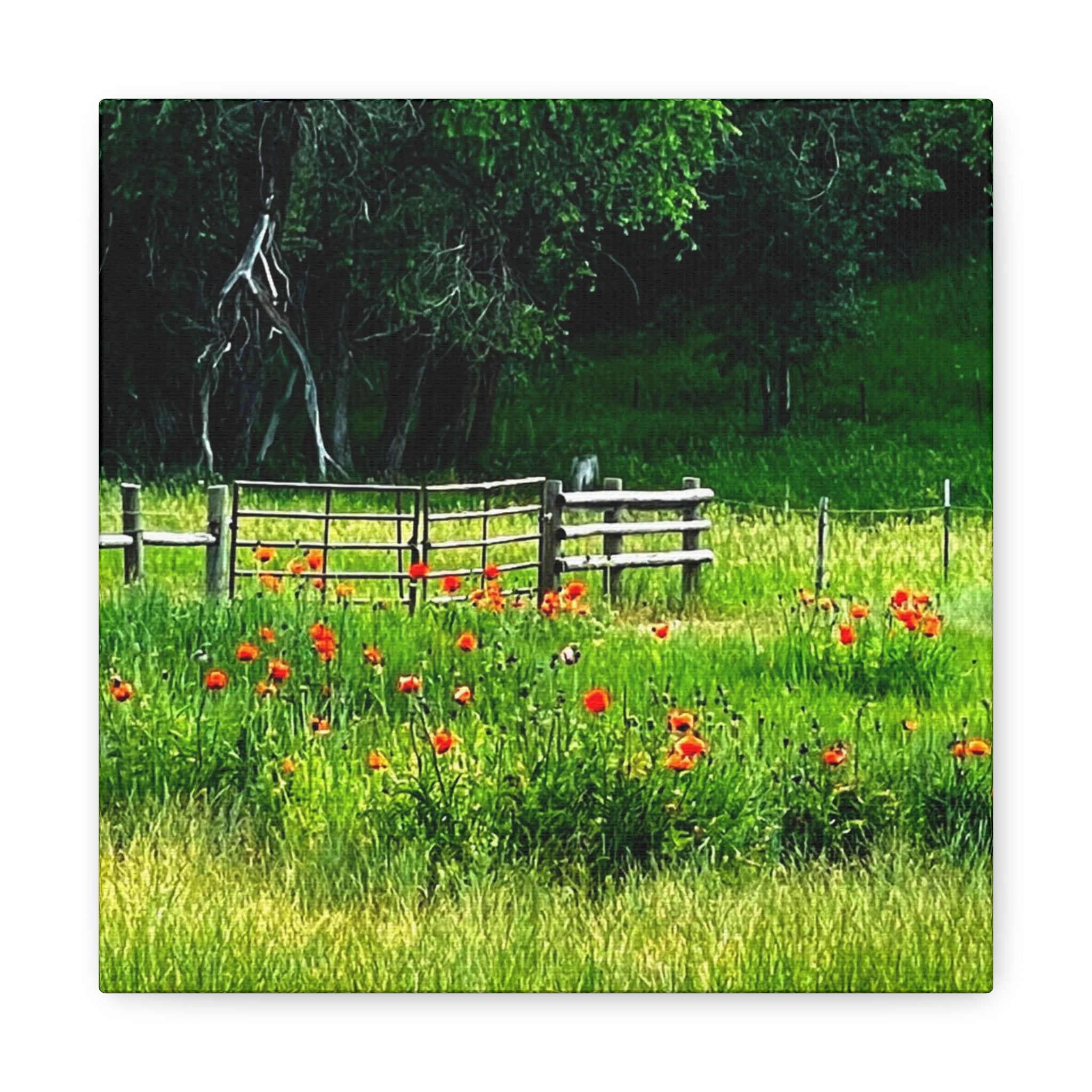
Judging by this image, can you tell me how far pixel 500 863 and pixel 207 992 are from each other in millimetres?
870

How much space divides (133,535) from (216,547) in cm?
24

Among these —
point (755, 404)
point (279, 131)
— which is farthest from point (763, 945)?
point (279, 131)

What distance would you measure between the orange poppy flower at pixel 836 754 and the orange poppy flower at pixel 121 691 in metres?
1.91

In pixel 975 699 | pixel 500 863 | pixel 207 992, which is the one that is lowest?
pixel 207 992

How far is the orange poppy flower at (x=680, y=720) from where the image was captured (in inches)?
206

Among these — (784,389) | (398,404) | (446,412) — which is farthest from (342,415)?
(784,389)

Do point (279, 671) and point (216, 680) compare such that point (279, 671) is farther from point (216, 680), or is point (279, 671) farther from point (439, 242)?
point (439, 242)

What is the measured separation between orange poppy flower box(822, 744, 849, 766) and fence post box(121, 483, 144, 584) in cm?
194

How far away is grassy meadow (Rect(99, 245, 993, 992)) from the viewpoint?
203 inches

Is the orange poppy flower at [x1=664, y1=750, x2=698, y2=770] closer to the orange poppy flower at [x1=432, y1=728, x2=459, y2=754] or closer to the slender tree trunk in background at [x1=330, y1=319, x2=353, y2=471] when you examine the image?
the orange poppy flower at [x1=432, y1=728, x2=459, y2=754]

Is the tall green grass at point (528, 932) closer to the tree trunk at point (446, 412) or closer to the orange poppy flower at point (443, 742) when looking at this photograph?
the orange poppy flower at point (443, 742)
